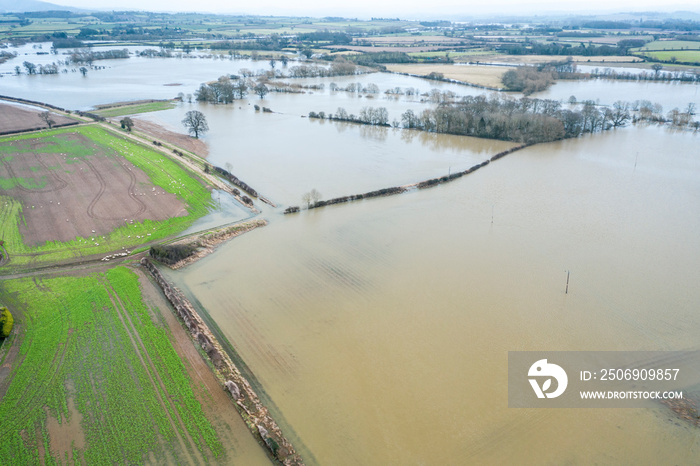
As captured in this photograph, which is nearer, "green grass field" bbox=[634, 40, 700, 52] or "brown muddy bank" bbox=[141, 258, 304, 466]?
"brown muddy bank" bbox=[141, 258, 304, 466]

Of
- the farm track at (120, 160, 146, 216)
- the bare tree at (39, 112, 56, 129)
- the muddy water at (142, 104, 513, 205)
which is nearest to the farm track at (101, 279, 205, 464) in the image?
the farm track at (120, 160, 146, 216)

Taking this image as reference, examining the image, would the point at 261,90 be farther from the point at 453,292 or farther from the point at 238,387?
the point at 238,387

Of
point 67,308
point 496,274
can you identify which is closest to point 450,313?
point 496,274

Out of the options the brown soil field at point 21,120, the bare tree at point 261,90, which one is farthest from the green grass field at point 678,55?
the brown soil field at point 21,120

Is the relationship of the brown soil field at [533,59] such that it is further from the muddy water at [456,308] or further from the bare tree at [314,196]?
the bare tree at [314,196]

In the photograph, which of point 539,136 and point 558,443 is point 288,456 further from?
point 539,136

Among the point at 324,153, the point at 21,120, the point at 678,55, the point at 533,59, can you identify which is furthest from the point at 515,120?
the point at 678,55

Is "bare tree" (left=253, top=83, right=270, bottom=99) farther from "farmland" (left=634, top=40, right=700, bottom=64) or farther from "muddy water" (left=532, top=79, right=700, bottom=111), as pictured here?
"farmland" (left=634, top=40, right=700, bottom=64)
